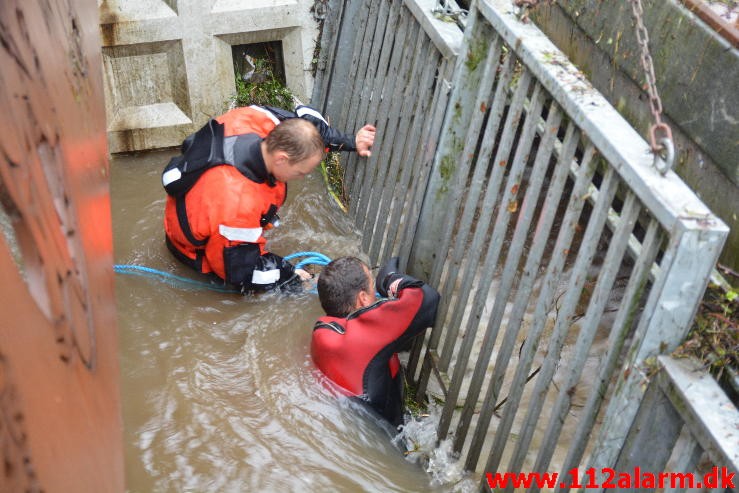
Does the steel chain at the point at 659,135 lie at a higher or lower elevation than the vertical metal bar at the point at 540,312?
higher

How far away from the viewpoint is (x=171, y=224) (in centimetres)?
435

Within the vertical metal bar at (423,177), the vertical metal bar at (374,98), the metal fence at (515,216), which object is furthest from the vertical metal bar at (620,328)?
the vertical metal bar at (374,98)

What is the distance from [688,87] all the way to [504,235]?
1099mm

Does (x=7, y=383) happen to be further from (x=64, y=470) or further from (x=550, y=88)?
(x=550, y=88)

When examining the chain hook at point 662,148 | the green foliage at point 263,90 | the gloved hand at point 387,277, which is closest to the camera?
the chain hook at point 662,148

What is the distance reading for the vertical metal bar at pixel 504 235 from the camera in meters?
2.80

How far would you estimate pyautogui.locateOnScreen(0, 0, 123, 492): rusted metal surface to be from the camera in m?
0.79

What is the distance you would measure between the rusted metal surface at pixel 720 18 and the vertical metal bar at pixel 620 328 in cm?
138

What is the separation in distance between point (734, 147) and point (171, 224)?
2964 millimetres

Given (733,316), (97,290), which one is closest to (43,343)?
(97,290)

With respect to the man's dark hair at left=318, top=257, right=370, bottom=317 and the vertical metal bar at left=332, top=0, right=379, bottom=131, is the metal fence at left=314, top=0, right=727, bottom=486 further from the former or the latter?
the man's dark hair at left=318, top=257, right=370, bottom=317

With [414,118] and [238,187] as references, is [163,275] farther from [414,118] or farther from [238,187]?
[414,118]

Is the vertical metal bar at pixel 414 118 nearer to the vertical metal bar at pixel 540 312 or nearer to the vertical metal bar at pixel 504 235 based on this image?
the vertical metal bar at pixel 504 235

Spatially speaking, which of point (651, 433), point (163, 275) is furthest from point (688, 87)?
point (163, 275)
